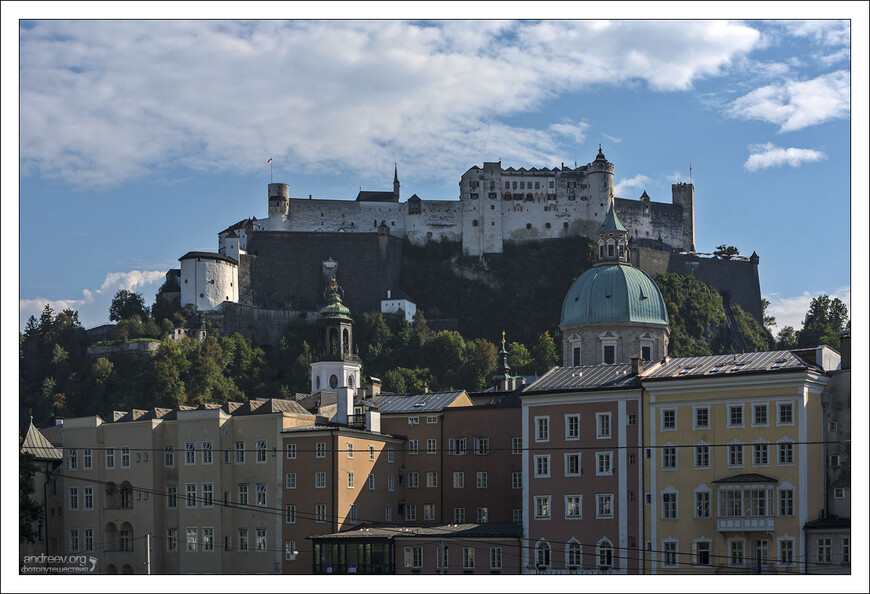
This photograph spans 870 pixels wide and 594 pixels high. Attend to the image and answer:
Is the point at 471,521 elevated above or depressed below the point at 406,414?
Answer: below

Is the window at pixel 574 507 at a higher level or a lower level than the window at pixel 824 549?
higher

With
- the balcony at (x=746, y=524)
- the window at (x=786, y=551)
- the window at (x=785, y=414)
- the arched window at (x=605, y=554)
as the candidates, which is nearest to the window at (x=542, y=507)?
the arched window at (x=605, y=554)

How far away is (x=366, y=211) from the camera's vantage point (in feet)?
454

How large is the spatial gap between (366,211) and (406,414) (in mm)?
73482

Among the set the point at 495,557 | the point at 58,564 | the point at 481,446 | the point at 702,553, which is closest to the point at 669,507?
the point at 702,553

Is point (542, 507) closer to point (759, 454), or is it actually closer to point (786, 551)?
point (759, 454)

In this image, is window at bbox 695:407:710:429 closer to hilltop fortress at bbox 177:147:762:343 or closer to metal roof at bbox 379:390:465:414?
metal roof at bbox 379:390:465:414

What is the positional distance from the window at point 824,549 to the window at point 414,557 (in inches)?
520

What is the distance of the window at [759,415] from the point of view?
174ft

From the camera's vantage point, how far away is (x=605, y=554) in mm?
54219

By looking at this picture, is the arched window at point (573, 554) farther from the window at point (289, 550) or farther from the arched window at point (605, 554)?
the window at point (289, 550)

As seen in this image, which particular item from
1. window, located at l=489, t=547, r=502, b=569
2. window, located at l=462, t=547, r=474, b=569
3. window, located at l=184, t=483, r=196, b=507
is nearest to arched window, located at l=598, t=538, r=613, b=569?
window, located at l=489, t=547, r=502, b=569

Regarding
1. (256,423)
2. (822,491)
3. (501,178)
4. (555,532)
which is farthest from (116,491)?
(501,178)

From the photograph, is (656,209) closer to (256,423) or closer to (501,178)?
(501,178)
